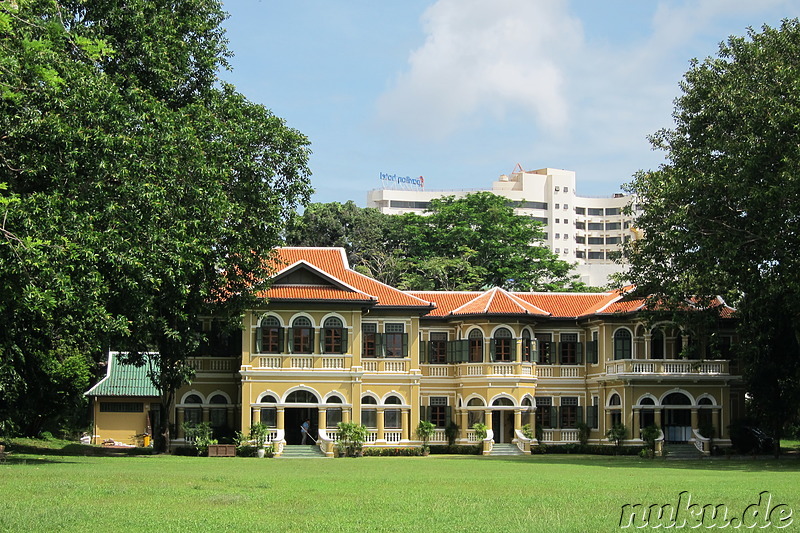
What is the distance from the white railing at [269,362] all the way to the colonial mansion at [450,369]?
4 centimetres

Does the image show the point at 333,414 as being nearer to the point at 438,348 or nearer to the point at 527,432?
the point at 438,348

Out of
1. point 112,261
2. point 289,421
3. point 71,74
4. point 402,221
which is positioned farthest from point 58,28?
point 402,221

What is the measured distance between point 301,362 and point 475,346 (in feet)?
23.3

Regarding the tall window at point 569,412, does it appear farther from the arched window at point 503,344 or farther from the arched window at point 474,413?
the arched window at point 474,413

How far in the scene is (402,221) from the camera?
6359 centimetres

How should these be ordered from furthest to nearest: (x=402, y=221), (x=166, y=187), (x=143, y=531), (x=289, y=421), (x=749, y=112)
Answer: (x=402, y=221)
(x=289, y=421)
(x=749, y=112)
(x=166, y=187)
(x=143, y=531)

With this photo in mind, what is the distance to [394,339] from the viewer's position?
4162 centimetres

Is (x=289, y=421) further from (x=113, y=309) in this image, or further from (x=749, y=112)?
(x=749, y=112)

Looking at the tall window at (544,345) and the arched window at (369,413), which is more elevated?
the tall window at (544,345)

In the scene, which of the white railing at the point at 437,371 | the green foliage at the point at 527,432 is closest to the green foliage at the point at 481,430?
the green foliage at the point at 527,432

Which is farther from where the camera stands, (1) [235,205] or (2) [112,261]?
(1) [235,205]

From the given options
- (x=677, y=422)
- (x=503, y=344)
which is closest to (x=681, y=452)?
(x=677, y=422)

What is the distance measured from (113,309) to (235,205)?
16.4 ft

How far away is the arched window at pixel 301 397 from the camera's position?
130ft
